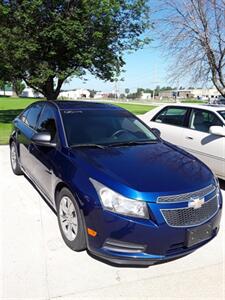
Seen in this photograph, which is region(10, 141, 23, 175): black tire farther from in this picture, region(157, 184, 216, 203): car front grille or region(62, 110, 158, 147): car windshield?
region(157, 184, 216, 203): car front grille

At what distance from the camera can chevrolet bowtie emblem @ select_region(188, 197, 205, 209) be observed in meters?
2.84

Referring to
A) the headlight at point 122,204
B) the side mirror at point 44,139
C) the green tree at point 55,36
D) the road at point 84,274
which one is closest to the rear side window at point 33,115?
the side mirror at point 44,139

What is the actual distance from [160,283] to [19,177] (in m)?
3.76

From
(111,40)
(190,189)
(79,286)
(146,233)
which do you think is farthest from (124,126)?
(111,40)

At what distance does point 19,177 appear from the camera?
5738mm

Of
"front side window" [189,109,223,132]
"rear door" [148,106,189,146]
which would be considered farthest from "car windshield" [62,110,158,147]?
"rear door" [148,106,189,146]

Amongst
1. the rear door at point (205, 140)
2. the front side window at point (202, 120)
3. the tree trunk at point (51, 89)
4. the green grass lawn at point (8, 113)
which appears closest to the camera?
the rear door at point (205, 140)

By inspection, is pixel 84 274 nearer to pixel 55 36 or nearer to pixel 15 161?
pixel 15 161

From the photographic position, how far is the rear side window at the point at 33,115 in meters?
4.91

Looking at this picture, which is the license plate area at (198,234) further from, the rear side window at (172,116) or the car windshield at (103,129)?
the rear side window at (172,116)

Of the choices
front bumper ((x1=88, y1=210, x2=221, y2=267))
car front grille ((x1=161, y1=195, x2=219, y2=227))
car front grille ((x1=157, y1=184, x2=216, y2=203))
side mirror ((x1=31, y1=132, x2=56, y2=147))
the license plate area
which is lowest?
front bumper ((x1=88, y1=210, x2=221, y2=267))

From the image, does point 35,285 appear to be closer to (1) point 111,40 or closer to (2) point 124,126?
(2) point 124,126

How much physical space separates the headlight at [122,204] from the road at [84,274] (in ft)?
2.17

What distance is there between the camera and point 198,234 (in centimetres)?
286
